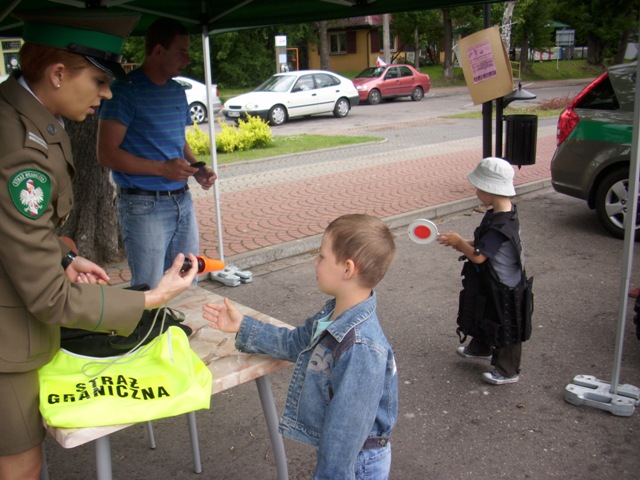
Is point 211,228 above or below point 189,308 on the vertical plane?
below

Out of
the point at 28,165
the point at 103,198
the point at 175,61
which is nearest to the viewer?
the point at 28,165

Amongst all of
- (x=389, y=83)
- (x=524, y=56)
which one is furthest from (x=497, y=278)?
(x=524, y=56)

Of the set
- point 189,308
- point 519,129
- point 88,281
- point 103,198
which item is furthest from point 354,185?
point 88,281

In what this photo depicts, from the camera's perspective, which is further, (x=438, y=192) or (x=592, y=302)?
(x=438, y=192)

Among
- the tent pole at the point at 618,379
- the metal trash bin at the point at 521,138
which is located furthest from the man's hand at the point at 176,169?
the metal trash bin at the point at 521,138

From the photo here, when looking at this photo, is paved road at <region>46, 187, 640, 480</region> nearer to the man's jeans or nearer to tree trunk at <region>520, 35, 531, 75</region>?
the man's jeans

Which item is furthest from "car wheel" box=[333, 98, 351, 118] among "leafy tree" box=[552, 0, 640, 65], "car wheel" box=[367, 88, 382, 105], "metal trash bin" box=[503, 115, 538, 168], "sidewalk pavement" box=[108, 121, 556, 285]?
"leafy tree" box=[552, 0, 640, 65]

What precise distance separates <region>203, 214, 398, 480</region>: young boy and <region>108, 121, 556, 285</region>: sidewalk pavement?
4.15 metres

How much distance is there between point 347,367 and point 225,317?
0.56m

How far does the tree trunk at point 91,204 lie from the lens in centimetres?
610

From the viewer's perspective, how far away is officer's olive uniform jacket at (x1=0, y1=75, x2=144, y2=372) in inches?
65.9

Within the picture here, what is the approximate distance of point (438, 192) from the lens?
9281mm

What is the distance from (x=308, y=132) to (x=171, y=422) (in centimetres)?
1498

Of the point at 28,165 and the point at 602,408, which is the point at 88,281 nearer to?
the point at 28,165
